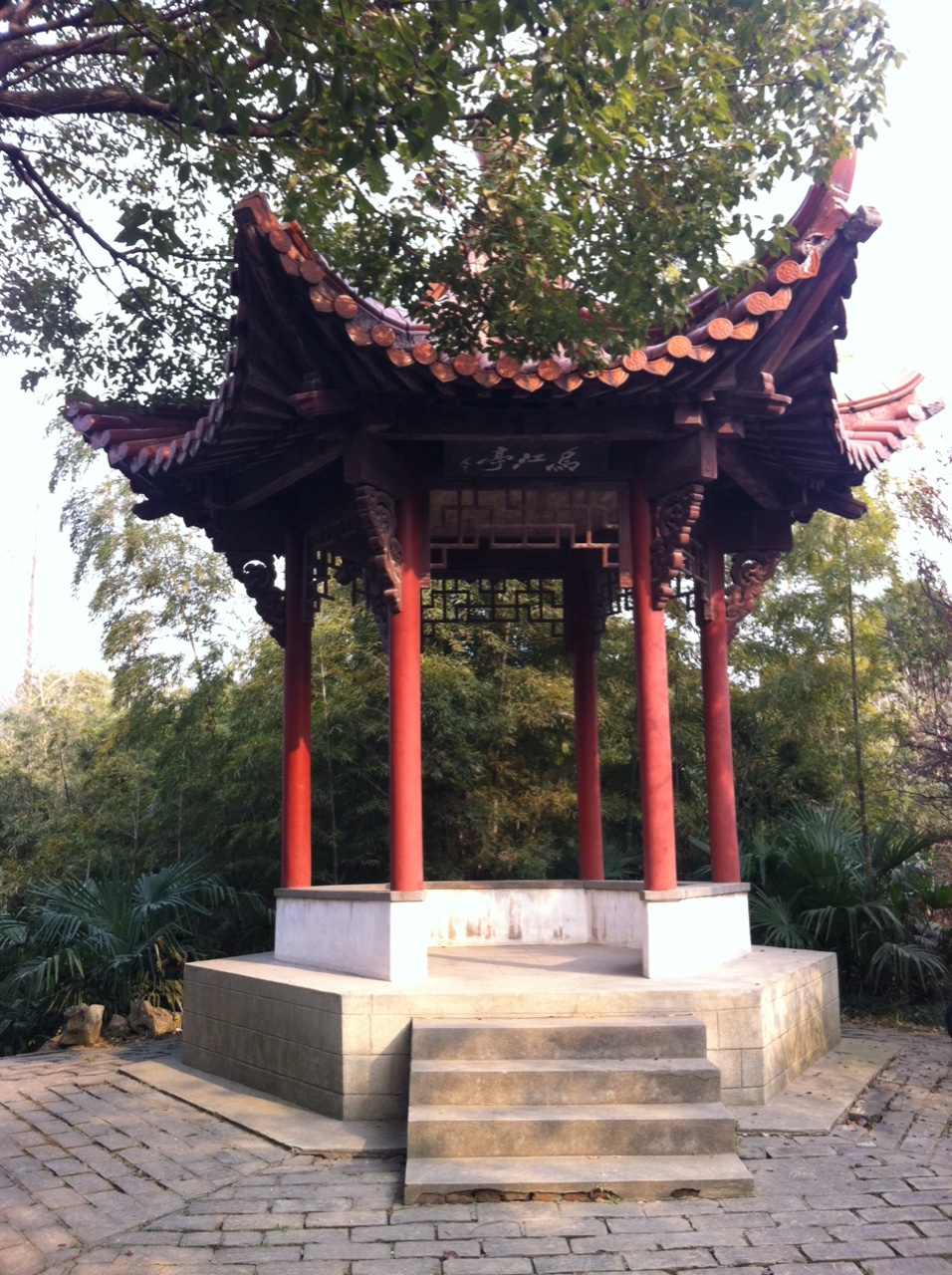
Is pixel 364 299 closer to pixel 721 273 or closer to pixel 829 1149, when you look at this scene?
pixel 721 273

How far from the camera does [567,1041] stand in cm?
545

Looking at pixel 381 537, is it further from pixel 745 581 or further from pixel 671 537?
pixel 745 581

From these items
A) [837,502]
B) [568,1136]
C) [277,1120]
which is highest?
[837,502]

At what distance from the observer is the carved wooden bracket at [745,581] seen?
26.8 ft

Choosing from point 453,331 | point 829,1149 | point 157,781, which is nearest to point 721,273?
point 453,331

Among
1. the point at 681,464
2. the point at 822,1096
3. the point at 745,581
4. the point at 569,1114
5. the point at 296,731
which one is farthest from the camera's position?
the point at 745,581

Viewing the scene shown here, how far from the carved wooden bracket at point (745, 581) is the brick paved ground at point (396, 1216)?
3617 mm

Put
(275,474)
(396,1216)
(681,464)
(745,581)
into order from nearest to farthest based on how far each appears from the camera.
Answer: (396,1216) < (681,464) < (275,474) < (745,581)

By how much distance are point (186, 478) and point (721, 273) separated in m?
3.84

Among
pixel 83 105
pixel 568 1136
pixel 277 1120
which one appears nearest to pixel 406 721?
pixel 277 1120

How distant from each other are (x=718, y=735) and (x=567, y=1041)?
307 cm

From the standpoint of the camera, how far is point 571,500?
7.93m

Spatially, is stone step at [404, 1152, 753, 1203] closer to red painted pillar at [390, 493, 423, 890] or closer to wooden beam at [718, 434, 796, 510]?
red painted pillar at [390, 493, 423, 890]

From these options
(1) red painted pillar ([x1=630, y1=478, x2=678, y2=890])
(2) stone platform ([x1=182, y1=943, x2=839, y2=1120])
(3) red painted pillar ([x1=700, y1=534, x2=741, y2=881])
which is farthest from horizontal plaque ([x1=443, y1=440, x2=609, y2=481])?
(2) stone platform ([x1=182, y1=943, x2=839, y2=1120])
